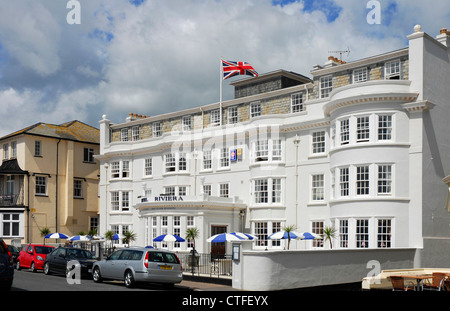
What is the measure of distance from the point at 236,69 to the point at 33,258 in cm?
1846

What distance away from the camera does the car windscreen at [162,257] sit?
2322cm

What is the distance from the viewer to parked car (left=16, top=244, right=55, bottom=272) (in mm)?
30453

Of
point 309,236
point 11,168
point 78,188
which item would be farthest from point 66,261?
point 78,188

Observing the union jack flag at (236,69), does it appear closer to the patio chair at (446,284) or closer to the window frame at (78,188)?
the window frame at (78,188)

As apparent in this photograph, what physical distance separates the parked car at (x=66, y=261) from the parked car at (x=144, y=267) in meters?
2.80

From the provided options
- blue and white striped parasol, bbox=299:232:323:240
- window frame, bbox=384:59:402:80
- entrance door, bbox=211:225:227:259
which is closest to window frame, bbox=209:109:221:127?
entrance door, bbox=211:225:227:259

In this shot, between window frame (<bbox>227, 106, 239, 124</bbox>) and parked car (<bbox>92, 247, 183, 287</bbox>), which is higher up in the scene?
window frame (<bbox>227, 106, 239, 124</bbox>)

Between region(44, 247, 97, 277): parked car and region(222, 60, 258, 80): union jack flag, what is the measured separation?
16993 millimetres

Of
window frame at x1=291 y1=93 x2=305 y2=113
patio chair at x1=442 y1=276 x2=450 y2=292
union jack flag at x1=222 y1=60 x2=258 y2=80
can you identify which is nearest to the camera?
patio chair at x1=442 y1=276 x2=450 y2=292

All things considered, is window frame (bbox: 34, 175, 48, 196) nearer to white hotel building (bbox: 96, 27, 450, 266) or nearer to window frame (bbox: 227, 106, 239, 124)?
white hotel building (bbox: 96, 27, 450, 266)

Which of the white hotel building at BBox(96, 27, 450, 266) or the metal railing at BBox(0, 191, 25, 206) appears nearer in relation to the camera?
the white hotel building at BBox(96, 27, 450, 266)

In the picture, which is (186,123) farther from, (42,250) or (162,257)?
(162,257)

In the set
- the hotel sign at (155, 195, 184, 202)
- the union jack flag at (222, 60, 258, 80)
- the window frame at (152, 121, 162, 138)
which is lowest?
the hotel sign at (155, 195, 184, 202)

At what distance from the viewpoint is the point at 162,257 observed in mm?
23516
